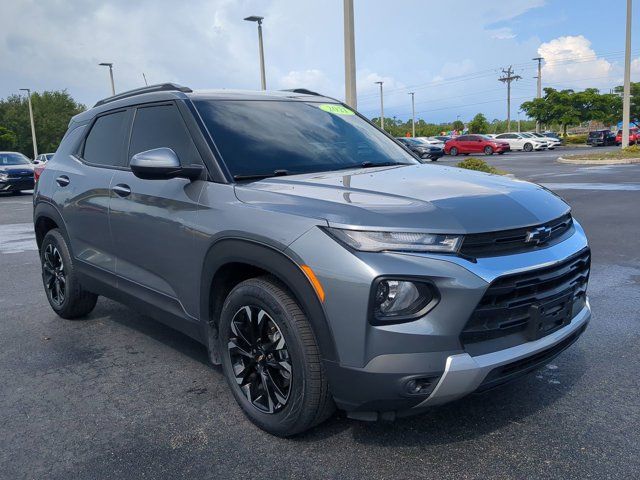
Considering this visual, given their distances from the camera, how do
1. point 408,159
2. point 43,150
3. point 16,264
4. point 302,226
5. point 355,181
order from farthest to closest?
point 43,150 → point 16,264 → point 408,159 → point 355,181 → point 302,226

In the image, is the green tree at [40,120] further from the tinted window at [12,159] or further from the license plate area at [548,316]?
the license plate area at [548,316]

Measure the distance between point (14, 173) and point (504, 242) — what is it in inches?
865

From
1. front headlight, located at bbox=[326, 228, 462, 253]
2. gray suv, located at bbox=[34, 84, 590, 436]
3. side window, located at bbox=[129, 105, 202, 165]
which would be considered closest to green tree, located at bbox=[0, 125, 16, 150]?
side window, located at bbox=[129, 105, 202, 165]

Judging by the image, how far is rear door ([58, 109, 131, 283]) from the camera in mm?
4324

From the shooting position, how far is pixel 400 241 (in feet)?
8.32

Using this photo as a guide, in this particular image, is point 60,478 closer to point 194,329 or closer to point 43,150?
point 194,329

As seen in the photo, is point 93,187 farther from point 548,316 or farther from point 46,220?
point 548,316

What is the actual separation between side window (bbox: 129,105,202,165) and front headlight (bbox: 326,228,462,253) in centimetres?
135

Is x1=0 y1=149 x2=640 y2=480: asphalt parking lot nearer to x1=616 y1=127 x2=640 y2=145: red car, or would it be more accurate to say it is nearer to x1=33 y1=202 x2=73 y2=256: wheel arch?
x1=33 y1=202 x2=73 y2=256: wheel arch

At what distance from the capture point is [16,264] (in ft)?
26.2

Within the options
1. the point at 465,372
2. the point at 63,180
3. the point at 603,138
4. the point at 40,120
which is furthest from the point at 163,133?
the point at 40,120

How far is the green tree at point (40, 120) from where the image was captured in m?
69.1

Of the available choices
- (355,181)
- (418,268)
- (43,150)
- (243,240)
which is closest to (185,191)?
(243,240)

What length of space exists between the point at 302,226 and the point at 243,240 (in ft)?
1.37
